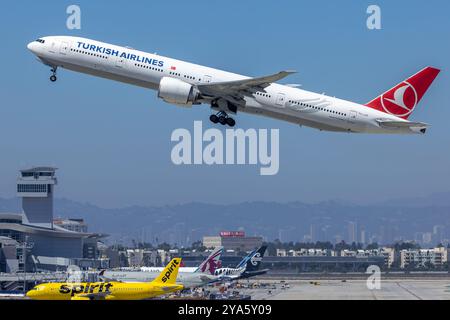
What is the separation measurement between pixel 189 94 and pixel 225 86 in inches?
113

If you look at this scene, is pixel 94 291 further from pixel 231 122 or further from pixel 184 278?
pixel 184 278

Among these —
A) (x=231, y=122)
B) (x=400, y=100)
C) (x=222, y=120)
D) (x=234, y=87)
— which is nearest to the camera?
(x=234, y=87)

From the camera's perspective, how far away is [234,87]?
62.8 meters

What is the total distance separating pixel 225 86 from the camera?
62.8 m

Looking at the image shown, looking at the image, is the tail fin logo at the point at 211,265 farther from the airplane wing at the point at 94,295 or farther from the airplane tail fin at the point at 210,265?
the airplane wing at the point at 94,295

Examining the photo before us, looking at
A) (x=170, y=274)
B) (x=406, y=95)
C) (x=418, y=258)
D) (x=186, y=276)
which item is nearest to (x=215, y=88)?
(x=406, y=95)

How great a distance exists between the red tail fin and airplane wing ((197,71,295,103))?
31.6ft

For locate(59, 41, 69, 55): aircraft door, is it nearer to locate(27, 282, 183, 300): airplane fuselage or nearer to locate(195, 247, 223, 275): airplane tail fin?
locate(27, 282, 183, 300): airplane fuselage

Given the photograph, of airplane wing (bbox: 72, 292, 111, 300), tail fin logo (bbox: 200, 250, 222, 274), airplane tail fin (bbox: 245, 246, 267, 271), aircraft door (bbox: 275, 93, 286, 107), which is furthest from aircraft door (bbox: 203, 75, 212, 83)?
airplane tail fin (bbox: 245, 246, 267, 271)

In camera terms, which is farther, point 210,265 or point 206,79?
point 210,265

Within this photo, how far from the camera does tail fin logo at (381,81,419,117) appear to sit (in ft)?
223

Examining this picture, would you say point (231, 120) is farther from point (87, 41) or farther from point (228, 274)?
point (228, 274)

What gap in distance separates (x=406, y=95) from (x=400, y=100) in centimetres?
130

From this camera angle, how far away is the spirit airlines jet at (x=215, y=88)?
6031cm
